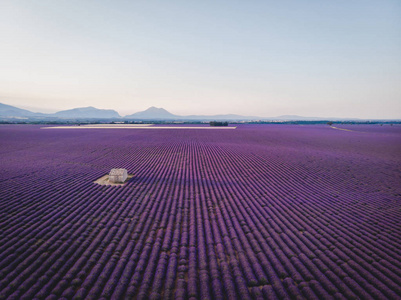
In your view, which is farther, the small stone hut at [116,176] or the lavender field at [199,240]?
the small stone hut at [116,176]

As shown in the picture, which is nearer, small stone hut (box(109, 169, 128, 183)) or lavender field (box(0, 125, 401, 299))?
lavender field (box(0, 125, 401, 299))

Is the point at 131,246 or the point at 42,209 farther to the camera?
the point at 42,209

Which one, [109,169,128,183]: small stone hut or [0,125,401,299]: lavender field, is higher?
[109,169,128,183]: small stone hut

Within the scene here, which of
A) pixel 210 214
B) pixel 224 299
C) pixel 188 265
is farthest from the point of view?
pixel 210 214

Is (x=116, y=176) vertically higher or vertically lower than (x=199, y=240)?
higher

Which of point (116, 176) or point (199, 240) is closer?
point (199, 240)

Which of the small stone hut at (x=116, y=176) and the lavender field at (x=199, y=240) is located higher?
the small stone hut at (x=116, y=176)

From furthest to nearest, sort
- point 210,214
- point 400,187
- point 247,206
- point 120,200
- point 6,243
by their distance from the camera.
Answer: point 400,187 → point 120,200 → point 247,206 → point 210,214 → point 6,243

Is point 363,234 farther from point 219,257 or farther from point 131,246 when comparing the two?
point 131,246

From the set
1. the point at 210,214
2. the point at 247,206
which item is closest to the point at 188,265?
the point at 210,214

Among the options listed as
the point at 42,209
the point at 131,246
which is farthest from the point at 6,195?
the point at 131,246
